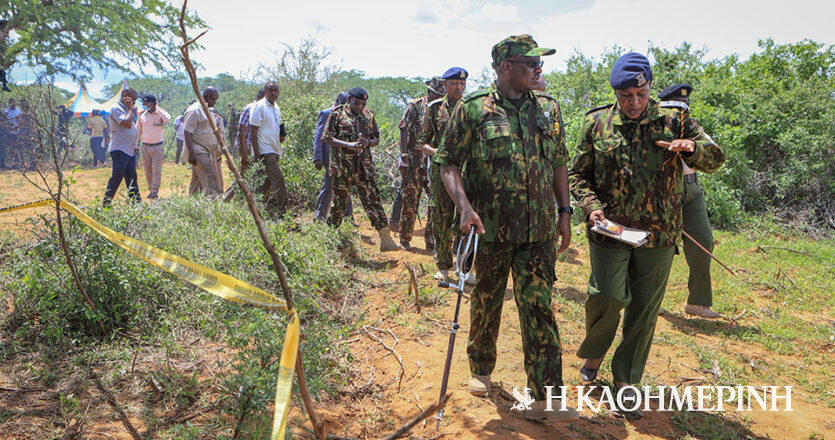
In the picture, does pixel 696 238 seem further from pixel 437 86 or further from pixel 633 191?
pixel 437 86

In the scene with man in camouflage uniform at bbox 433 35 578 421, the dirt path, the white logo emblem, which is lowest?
the dirt path

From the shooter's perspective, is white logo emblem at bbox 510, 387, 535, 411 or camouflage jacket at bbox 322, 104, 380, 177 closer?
white logo emblem at bbox 510, 387, 535, 411

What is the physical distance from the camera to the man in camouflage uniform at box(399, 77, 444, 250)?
6547 mm

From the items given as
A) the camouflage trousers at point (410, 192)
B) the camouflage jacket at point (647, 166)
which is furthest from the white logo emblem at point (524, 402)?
the camouflage trousers at point (410, 192)

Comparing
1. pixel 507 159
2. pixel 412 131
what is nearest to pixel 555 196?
pixel 507 159

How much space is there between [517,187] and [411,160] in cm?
392

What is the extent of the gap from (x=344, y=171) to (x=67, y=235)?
3.11m

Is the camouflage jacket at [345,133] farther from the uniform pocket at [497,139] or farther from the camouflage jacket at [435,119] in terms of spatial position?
the uniform pocket at [497,139]

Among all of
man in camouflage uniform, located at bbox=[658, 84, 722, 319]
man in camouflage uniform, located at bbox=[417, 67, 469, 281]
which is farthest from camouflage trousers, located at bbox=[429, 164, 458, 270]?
man in camouflage uniform, located at bbox=[658, 84, 722, 319]

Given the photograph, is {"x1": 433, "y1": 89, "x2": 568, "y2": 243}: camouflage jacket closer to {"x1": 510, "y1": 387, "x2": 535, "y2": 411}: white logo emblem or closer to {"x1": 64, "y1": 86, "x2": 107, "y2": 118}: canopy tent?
{"x1": 510, "y1": 387, "x2": 535, "y2": 411}: white logo emblem

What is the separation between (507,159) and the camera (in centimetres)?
312

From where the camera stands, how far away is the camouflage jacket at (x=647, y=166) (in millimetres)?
3297

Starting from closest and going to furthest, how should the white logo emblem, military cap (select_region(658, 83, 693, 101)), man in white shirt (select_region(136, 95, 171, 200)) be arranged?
the white logo emblem, military cap (select_region(658, 83, 693, 101)), man in white shirt (select_region(136, 95, 171, 200))

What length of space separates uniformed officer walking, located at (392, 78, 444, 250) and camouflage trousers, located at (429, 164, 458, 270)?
1.08m
